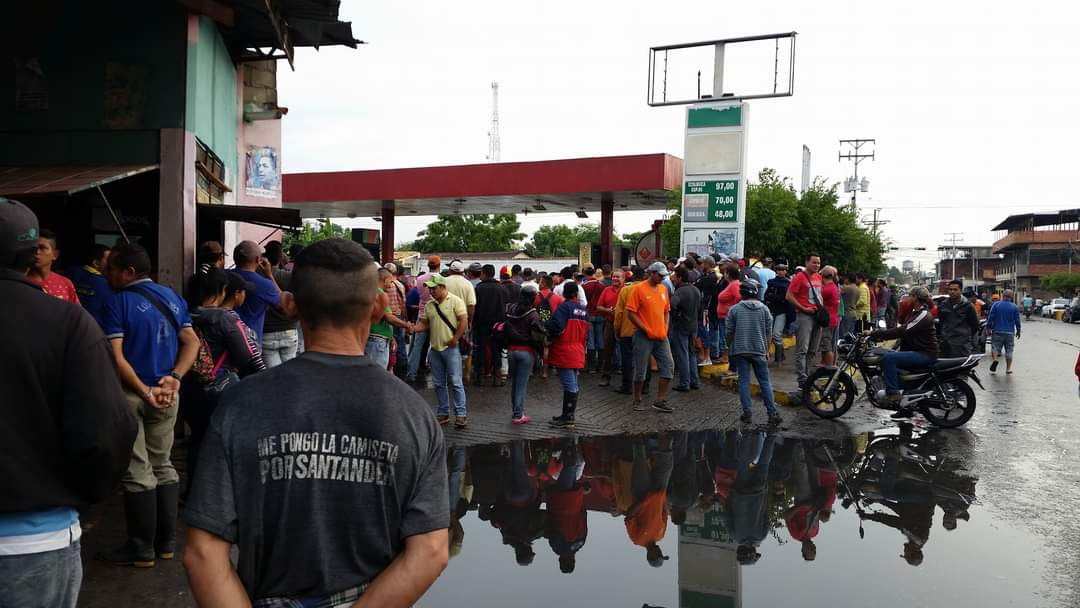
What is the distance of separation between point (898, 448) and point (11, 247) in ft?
27.8

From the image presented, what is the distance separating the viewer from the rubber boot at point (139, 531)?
Answer: 14.8 ft

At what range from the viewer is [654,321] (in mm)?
9953

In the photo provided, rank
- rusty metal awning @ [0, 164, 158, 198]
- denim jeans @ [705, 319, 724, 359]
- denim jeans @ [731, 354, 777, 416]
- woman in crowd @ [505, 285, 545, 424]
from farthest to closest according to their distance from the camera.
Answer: denim jeans @ [705, 319, 724, 359]
denim jeans @ [731, 354, 777, 416]
woman in crowd @ [505, 285, 545, 424]
rusty metal awning @ [0, 164, 158, 198]

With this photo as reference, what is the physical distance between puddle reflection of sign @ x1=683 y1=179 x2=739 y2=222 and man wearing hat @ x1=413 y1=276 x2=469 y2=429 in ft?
37.3

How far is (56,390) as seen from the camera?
2.22 metres

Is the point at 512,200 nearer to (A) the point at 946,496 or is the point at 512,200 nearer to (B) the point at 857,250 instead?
(B) the point at 857,250

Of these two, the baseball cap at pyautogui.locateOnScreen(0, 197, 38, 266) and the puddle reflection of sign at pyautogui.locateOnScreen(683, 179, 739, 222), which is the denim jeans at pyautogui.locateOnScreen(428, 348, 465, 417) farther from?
the puddle reflection of sign at pyautogui.locateOnScreen(683, 179, 739, 222)

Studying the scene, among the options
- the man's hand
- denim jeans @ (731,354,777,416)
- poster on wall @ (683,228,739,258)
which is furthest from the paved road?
poster on wall @ (683,228,739,258)

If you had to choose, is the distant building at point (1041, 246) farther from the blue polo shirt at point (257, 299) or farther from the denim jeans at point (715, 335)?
the blue polo shirt at point (257, 299)

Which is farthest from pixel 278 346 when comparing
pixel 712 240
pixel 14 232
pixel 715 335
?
pixel 712 240

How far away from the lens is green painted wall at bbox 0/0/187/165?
7891 mm

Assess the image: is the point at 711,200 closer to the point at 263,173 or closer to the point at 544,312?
the point at 544,312

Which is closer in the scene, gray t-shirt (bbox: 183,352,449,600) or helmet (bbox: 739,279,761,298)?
gray t-shirt (bbox: 183,352,449,600)

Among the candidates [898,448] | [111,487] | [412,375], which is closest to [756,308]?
[898,448]
